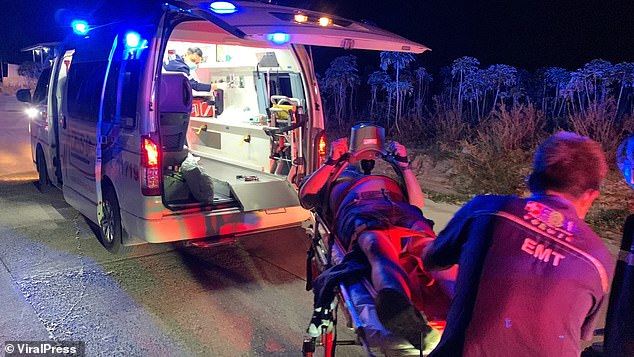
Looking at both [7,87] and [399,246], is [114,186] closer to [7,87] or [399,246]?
[399,246]

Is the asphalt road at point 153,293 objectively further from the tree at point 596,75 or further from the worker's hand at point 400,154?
the tree at point 596,75

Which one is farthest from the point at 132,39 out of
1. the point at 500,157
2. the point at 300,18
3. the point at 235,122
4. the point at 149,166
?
the point at 500,157

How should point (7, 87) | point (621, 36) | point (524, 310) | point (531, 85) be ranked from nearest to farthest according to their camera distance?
1. point (524, 310)
2. point (531, 85)
3. point (621, 36)
4. point (7, 87)

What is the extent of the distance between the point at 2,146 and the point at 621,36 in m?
27.1

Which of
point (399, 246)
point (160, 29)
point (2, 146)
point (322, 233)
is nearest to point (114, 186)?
point (160, 29)

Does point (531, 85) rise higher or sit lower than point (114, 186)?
higher

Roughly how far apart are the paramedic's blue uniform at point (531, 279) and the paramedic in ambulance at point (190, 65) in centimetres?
576

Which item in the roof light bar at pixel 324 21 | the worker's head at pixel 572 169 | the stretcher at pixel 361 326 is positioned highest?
the roof light bar at pixel 324 21

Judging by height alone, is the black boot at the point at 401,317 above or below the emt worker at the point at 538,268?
below

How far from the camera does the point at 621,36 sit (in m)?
26.9

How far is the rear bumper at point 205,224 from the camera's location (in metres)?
4.81

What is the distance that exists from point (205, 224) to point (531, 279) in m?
3.67

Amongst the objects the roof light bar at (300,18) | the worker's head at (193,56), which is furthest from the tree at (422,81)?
the roof light bar at (300,18)

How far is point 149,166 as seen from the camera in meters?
4.73
